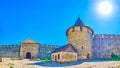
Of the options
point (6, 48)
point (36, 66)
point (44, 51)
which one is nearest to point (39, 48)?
point (44, 51)

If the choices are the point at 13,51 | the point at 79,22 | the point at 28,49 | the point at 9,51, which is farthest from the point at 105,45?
the point at 9,51

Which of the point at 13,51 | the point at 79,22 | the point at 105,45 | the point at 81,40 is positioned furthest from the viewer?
the point at 13,51

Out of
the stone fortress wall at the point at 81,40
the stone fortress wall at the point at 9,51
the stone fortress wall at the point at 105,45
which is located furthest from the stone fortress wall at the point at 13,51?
the stone fortress wall at the point at 105,45

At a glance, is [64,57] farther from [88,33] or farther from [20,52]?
[20,52]

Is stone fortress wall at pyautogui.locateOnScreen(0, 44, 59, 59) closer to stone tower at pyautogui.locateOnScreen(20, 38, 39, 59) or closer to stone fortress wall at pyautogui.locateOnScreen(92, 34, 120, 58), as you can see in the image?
stone tower at pyautogui.locateOnScreen(20, 38, 39, 59)

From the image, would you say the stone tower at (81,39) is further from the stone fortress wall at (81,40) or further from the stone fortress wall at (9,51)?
the stone fortress wall at (9,51)

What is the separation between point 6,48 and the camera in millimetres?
40562

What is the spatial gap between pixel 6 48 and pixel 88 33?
46.9 ft

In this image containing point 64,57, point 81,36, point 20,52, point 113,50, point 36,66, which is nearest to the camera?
point 36,66

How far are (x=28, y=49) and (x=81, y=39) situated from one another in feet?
34.8

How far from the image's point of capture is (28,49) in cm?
3997

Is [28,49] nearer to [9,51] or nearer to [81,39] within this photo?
[9,51]

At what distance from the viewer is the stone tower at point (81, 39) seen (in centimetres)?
3262

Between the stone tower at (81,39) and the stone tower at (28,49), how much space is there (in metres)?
8.43
